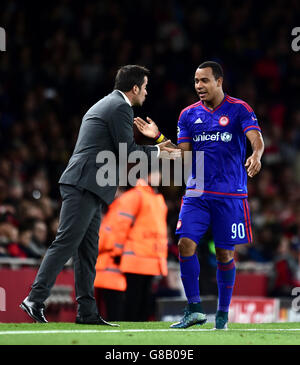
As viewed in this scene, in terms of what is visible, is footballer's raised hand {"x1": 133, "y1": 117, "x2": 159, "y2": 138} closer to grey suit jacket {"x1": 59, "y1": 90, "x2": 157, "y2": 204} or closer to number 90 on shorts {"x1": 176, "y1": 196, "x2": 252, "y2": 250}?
grey suit jacket {"x1": 59, "y1": 90, "x2": 157, "y2": 204}

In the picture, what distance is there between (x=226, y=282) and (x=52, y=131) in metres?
7.09

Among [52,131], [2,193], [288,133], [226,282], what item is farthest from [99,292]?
[288,133]

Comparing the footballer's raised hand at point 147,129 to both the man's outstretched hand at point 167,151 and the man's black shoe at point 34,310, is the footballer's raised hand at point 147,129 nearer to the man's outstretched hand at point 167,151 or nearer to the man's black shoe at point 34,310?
the man's outstretched hand at point 167,151

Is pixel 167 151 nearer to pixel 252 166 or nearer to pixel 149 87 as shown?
pixel 252 166

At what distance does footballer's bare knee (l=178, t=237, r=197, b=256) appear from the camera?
6734 mm

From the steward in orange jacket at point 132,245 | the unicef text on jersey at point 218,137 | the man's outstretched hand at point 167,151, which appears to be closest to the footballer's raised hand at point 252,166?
the unicef text on jersey at point 218,137

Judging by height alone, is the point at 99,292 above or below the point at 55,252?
below

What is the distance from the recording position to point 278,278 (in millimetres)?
14016

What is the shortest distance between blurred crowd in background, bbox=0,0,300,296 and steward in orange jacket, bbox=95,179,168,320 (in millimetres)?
1493

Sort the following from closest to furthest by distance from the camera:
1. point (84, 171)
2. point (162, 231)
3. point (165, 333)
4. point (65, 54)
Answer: point (165, 333) < point (84, 171) < point (162, 231) < point (65, 54)

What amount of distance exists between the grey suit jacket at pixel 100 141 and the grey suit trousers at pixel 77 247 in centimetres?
8

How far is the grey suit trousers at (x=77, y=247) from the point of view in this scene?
21.2ft

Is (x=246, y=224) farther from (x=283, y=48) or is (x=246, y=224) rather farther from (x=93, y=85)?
(x=283, y=48)

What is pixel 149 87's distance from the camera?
16.0 metres
